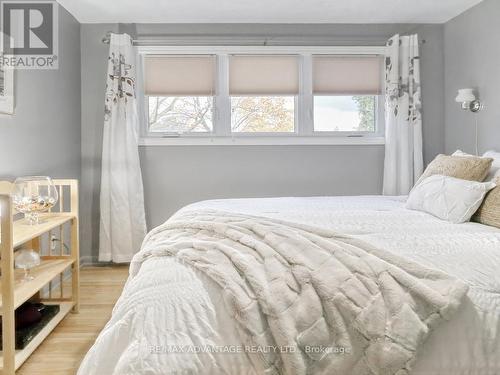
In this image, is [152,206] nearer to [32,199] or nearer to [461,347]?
[32,199]

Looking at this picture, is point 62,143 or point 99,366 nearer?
point 99,366

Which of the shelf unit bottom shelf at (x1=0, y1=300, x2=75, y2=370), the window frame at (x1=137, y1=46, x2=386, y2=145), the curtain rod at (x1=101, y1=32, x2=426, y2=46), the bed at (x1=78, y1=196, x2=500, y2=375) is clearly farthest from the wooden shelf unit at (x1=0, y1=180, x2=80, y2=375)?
the curtain rod at (x1=101, y1=32, x2=426, y2=46)

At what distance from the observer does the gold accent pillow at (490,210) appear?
6.29 feet

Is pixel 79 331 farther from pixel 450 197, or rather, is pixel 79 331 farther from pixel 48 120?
pixel 450 197

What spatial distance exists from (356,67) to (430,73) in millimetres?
745

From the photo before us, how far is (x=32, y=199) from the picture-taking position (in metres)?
2.32

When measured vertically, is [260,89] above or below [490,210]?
above

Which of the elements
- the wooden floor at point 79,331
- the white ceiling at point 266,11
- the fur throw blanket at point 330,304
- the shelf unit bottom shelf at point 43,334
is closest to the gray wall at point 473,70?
the white ceiling at point 266,11

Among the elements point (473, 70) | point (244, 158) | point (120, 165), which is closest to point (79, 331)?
point (120, 165)

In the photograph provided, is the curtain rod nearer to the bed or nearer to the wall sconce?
the wall sconce

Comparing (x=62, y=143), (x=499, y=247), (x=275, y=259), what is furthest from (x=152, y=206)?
(x=499, y=247)

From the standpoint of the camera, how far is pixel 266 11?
350 centimetres

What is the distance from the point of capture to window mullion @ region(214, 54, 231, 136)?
3.82 metres

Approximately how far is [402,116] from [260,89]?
4.66 ft
